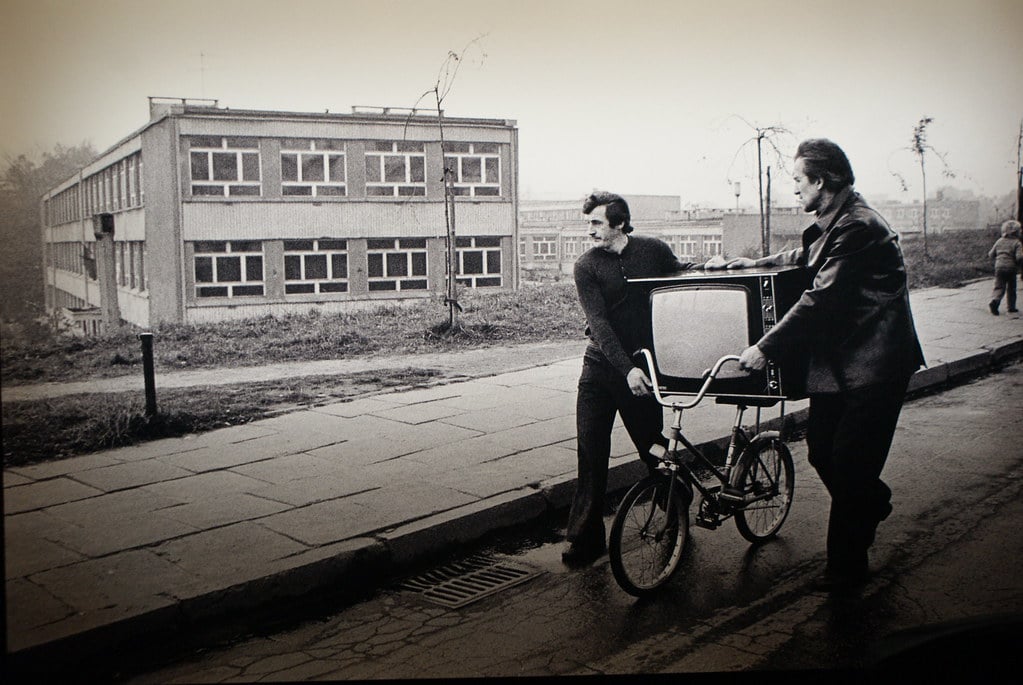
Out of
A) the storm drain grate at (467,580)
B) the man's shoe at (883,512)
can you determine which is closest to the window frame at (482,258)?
the storm drain grate at (467,580)

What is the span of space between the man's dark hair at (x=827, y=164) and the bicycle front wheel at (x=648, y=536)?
63.1 inches

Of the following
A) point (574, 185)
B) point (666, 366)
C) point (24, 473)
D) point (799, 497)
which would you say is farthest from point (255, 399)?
point (799, 497)

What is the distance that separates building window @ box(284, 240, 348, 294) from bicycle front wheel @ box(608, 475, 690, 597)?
6.66 ft

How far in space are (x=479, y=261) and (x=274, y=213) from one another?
1220mm

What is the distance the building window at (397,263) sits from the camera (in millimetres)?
5234

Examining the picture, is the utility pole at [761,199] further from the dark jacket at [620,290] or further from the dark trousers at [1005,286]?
the dark trousers at [1005,286]

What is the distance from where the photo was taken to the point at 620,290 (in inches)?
183

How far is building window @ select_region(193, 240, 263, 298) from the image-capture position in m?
4.84

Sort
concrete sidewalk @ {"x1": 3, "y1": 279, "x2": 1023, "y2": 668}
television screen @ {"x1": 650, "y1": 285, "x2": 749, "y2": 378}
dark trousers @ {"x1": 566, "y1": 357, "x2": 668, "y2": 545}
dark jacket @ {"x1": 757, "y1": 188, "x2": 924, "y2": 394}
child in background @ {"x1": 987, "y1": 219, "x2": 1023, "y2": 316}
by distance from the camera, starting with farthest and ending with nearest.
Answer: child in background @ {"x1": 987, "y1": 219, "x2": 1023, "y2": 316} → dark trousers @ {"x1": 566, "y1": 357, "x2": 668, "y2": 545} → television screen @ {"x1": 650, "y1": 285, "x2": 749, "y2": 378} → dark jacket @ {"x1": 757, "y1": 188, "x2": 924, "y2": 394} → concrete sidewalk @ {"x1": 3, "y1": 279, "x2": 1023, "y2": 668}

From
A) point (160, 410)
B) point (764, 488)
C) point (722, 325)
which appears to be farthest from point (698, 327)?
point (160, 410)

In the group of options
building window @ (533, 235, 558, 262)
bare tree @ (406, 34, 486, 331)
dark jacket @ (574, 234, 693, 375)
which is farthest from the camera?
bare tree @ (406, 34, 486, 331)

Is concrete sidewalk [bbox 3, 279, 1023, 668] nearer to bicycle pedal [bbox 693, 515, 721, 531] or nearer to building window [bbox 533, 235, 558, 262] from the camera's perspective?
bicycle pedal [bbox 693, 515, 721, 531]

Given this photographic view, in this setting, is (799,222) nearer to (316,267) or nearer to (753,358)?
(753,358)

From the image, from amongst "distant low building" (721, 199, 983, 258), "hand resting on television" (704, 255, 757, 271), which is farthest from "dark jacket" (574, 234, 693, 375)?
"distant low building" (721, 199, 983, 258)
